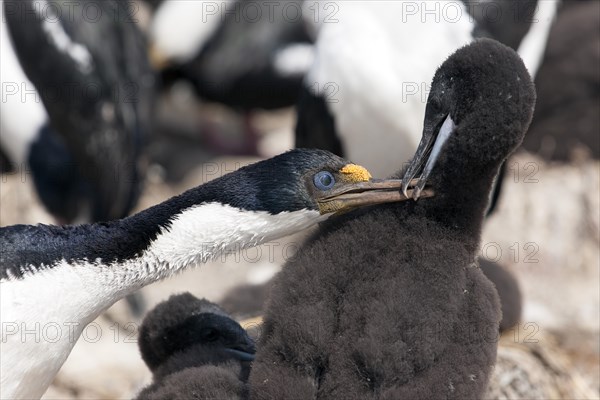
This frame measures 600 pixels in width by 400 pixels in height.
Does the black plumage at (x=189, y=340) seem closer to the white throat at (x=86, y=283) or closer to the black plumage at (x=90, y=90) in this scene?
the white throat at (x=86, y=283)

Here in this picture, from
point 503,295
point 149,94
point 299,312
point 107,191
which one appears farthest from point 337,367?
point 149,94

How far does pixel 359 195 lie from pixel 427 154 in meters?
0.19

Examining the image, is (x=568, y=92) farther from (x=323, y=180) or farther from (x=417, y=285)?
(x=417, y=285)

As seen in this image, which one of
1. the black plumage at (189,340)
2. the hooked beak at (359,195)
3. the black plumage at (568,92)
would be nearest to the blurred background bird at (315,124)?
the black plumage at (568,92)

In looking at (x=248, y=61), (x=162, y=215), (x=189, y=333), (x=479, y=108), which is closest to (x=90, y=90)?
(x=248, y=61)

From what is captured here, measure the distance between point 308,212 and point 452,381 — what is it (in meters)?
0.60

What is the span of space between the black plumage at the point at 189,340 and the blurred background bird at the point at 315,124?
23.3 inches

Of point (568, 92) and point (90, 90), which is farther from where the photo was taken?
point (568, 92)

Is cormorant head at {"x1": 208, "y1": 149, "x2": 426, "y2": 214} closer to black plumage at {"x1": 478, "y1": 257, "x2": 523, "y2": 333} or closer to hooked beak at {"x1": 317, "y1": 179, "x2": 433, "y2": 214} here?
hooked beak at {"x1": 317, "y1": 179, "x2": 433, "y2": 214}

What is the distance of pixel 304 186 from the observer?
2676 mm

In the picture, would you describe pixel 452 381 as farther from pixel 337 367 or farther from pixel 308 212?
pixel 308 212

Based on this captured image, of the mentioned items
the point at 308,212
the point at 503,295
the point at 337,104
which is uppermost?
the point at 308,212

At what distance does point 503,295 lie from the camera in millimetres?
3631

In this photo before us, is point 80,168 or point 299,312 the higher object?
point 299,312
